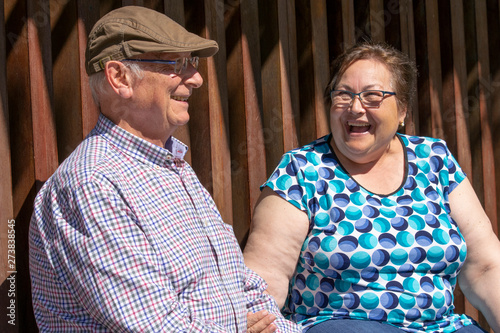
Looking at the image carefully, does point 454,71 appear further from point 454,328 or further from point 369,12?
point 454,328

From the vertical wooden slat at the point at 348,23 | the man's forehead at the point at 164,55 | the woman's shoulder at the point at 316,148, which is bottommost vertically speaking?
the woman's shoulder at the point at 316,148

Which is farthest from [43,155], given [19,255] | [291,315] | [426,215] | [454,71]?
[454,71]

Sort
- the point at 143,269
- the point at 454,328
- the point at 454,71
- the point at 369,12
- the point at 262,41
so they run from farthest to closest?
the point at 454,71, the point at 369,12, the point at 262,41, the point at 454,328, the point at 143,269

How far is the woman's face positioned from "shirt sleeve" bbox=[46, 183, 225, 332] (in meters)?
1.16

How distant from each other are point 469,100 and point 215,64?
2.05m

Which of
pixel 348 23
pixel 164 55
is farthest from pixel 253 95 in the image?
pixel 164 55

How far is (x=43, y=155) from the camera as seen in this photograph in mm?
2129

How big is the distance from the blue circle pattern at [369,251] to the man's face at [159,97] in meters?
0.65

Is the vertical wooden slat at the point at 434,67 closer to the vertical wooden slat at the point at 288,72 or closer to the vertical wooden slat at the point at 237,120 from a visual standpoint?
the vertical wooden slat at the point at 288,72

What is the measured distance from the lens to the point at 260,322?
2.05 meters

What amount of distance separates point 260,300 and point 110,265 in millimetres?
742

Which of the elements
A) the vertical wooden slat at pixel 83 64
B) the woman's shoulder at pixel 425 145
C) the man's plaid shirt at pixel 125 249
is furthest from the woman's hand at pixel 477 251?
the vertical wooden slat at pixel 83 64

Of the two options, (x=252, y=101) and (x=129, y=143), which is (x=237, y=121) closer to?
(x=252, y=101)

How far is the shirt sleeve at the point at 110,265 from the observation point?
160 cm
